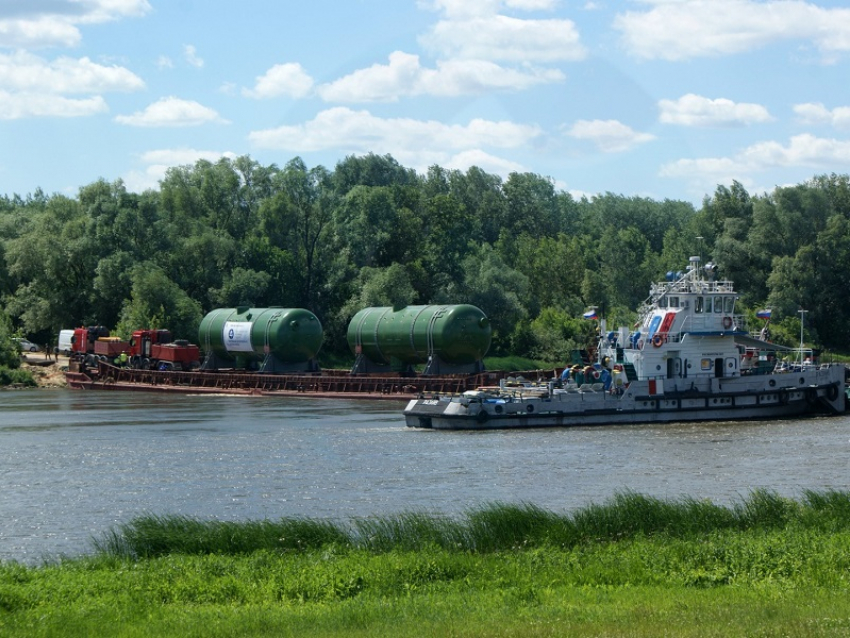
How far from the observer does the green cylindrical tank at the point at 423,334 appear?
7506 cm

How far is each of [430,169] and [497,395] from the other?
103 m

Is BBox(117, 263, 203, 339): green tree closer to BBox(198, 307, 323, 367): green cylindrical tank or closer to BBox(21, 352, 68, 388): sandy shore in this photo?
BBox(21, 352, 68, 388): sandy shore

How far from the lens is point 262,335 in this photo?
81.5 m

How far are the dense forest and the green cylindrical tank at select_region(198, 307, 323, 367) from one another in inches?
338

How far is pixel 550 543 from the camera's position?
24.8 meters

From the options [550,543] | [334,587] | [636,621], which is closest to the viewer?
[636,621]

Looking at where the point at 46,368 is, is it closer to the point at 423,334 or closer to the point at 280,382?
the point at 280,382

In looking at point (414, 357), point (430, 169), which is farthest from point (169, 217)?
point (430, 169)

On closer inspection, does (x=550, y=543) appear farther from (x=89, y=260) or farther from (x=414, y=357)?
(x=89, y=260)

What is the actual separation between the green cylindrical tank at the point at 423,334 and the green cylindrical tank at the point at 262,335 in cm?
348

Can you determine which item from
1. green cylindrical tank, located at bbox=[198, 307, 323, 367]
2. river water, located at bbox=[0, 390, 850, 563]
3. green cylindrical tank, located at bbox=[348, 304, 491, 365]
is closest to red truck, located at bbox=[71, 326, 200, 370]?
green cylindrical tank, located at bbox=[198, 307, 323, 367]

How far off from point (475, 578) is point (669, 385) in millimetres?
37028

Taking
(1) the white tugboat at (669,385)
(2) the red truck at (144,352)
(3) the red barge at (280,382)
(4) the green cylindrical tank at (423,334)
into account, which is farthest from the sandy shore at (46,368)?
(1) the white tugboat at (669,385)

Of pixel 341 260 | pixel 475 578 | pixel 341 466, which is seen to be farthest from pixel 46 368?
pixel 475 578
